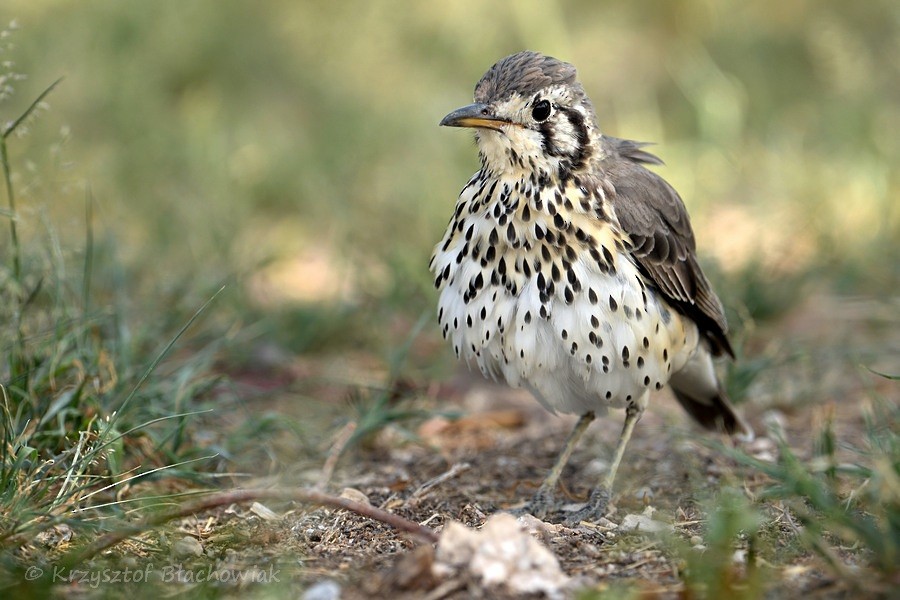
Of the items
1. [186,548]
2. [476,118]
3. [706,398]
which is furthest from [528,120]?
[186,548]

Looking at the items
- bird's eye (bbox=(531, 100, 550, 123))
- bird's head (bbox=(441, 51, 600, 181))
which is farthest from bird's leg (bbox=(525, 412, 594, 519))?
bird's eye (bbox=(531, 100, 550, 123))

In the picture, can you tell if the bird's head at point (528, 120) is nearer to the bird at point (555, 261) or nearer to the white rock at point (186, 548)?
the bird at point (555, 261)

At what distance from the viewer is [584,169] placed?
14.6 ft

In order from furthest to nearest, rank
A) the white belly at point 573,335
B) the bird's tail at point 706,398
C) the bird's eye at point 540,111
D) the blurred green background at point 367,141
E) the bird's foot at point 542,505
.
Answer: the blurred green background at point 367,141
the bird's tail at point 706,398
the bird's foot at point 542,505
the bird's eye at point 540,111
the white belly at point 573,335

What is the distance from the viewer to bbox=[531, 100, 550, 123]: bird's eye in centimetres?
438

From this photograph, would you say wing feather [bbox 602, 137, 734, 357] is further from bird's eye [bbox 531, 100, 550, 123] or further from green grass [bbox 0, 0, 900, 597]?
green grass [bbox 0, 0, 900, 597]

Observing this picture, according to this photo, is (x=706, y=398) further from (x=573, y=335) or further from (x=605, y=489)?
(x=573, y=335)

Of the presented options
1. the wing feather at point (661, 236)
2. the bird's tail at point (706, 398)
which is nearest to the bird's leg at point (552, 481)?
the bird's tail at point (706, 398)

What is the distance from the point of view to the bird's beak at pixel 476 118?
4.31 m

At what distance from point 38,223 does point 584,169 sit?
265 centimetres

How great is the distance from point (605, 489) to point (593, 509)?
19cm

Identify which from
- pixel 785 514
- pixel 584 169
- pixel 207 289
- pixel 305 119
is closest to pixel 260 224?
pixel 305 119

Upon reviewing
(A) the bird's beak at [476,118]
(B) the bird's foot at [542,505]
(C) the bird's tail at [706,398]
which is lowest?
(B) the bird's foot at [542,505]

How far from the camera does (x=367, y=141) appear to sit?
30.7 feet
